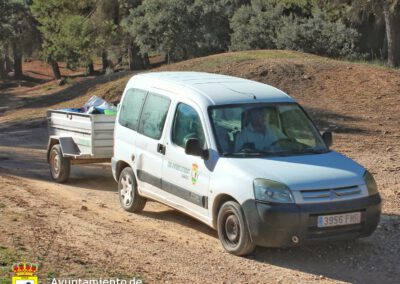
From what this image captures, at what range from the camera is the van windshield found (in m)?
7.94

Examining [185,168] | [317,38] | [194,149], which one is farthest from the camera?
[317,38]

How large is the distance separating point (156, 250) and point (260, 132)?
1837 millimetres

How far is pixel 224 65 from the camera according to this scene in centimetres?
2280

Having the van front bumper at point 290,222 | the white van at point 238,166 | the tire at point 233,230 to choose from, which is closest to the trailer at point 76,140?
the white van at point 238,166

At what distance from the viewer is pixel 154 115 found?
9117 mm

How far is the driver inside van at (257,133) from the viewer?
313 inches

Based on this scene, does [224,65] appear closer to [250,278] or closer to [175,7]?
[175,7]

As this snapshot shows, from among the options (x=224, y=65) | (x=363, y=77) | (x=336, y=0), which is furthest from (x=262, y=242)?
(x=336, y=0)

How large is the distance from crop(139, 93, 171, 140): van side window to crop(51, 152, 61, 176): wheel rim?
11.6 ft

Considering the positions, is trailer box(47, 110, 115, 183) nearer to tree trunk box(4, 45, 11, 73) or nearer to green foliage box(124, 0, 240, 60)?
green foliage box(124, 0, 240, 60)

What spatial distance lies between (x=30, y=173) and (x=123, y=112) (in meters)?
4.51

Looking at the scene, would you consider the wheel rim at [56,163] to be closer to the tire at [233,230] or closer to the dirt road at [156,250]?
the dirt road at [156,250]

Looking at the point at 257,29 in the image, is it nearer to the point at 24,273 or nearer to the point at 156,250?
the point at 156,250

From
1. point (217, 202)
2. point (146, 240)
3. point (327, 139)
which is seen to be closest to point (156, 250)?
point (146, 240)
